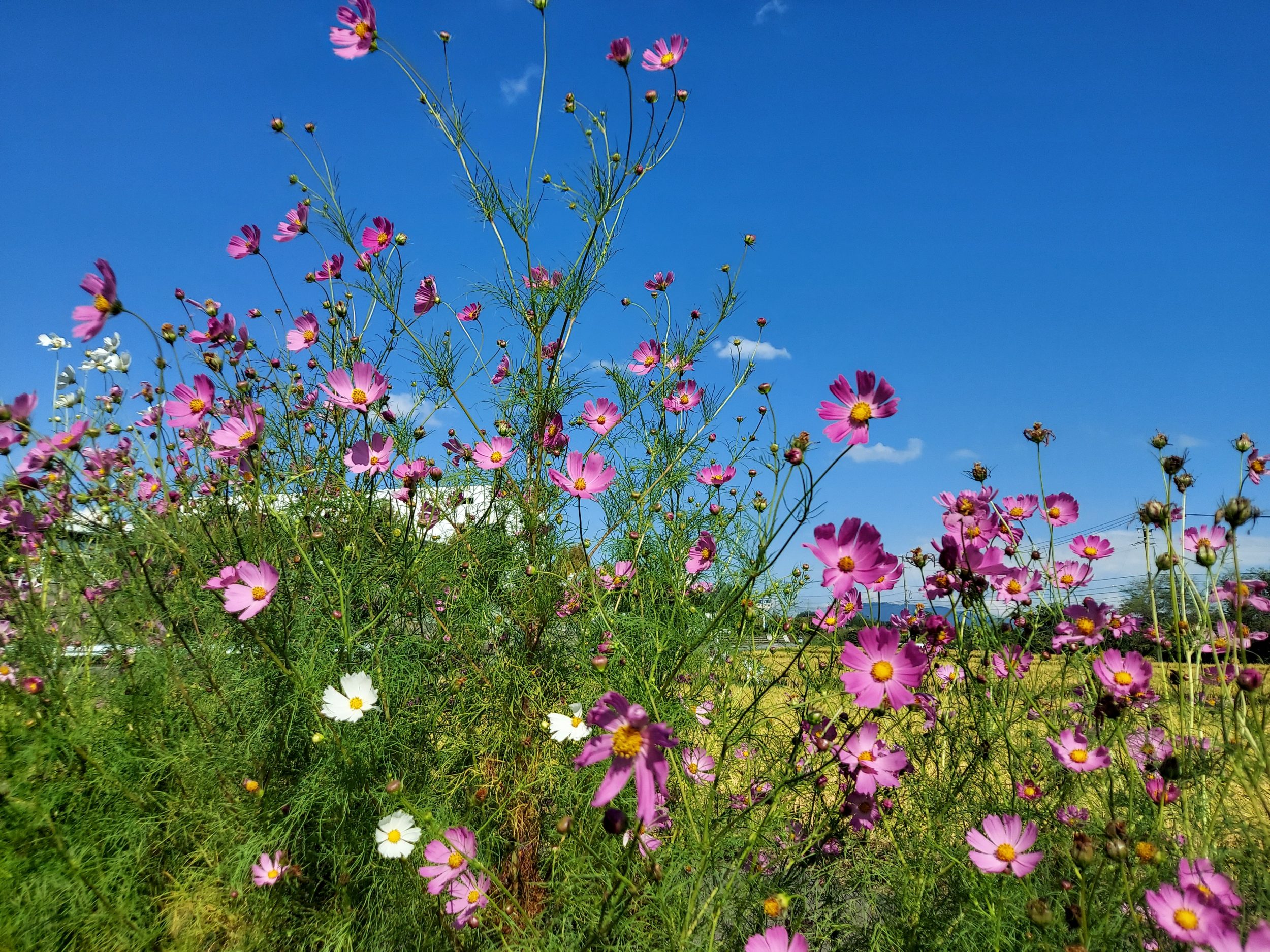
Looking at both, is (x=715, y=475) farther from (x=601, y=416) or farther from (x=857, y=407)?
(x=857, y=407)

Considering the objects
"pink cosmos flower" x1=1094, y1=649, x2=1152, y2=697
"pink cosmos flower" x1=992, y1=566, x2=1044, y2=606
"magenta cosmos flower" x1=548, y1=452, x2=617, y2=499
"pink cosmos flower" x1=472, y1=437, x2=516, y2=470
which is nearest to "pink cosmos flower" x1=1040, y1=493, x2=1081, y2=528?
"pink cosmos flower" x1=992, y1=566, x2=1044, y2=606

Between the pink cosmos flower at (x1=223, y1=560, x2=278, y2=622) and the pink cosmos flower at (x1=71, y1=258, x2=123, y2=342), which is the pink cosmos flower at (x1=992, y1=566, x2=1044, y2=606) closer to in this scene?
the pink cosmos flower at (x1=223, y1=560, x2=278, y2=622)

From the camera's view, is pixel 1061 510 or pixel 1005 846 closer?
pixel 1005 846

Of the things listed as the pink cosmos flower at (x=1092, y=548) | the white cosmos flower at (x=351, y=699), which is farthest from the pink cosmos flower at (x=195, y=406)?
the pink cosmos flower at (x=1092, y=548)

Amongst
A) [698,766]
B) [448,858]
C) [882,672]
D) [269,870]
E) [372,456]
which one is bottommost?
[269,870]

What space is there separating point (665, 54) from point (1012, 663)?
173 cm

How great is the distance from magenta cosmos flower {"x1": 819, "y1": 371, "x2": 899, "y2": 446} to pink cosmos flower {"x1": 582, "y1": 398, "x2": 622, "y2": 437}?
2.69ft

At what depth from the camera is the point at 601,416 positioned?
6.80ft

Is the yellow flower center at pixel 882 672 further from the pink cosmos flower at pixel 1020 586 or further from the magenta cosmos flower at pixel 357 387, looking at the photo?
the magenta cosmos flower at pixel 357 387

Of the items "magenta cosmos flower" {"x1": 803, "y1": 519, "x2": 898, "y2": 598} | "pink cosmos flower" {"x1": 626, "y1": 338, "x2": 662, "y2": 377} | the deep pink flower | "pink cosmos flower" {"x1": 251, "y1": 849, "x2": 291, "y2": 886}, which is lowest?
"pink cosmos flower" {"x1": 251, "y1": 849, "x2": 291, "y2": 886}

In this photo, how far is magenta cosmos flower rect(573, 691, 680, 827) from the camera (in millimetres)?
730

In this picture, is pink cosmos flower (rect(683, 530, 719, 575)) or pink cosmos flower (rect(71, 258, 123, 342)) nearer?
pink cosmos flower (rect(71, 258, 123, 342))

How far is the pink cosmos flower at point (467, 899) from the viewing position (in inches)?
43.9

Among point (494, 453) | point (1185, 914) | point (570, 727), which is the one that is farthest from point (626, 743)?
point (494, 453)
